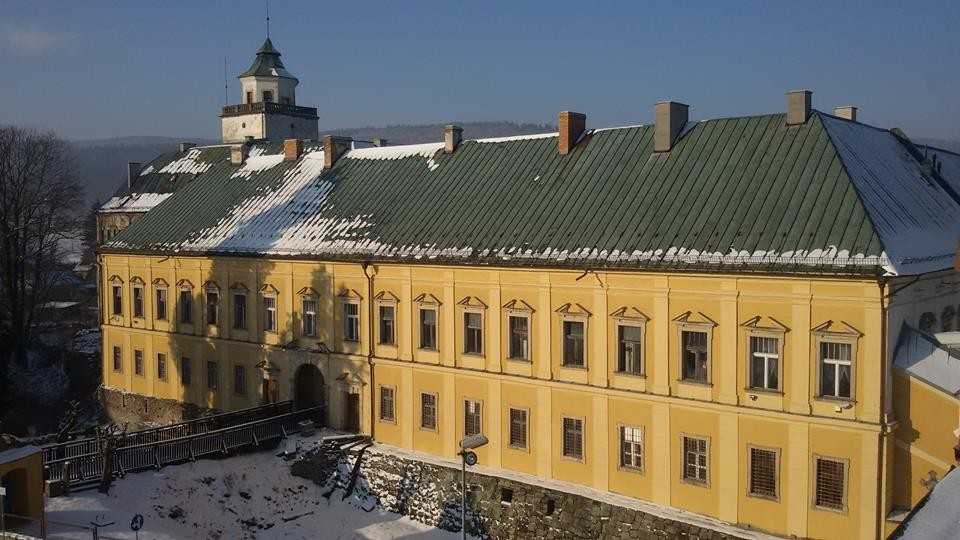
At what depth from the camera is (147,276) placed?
41.0 meters

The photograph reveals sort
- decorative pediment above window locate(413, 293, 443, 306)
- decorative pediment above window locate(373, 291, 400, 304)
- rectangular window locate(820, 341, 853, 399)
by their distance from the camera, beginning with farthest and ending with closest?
decorative pediment above window locate(373, 291, 400, 304) < decorative pediment above window locate(413, 293, 443, 306) < rectangular window locate(820, 341, 853, 399)

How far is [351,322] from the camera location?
32969 millimetres

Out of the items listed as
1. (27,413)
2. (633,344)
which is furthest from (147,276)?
(633,344)

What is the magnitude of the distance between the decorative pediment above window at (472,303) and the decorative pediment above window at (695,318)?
6928 mm

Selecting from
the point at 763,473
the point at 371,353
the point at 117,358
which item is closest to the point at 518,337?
the point at 371,353

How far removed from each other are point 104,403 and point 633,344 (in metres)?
29.9

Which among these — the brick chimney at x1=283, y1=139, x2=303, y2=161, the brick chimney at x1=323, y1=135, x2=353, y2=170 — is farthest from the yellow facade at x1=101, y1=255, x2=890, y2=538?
the brick chimney at x1=283, y1=139, x2=303, y2=161

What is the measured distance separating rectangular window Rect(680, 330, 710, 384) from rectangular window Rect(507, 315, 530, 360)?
5389 millimetres

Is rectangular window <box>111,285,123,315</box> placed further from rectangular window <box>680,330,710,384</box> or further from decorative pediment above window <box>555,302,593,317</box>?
rectangular window <box>680,330,710,384</box>

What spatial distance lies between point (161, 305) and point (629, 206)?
78.5 ft

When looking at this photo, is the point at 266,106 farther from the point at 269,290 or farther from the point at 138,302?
the point at 269,290

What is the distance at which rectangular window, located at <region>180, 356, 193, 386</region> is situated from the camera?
3934cm

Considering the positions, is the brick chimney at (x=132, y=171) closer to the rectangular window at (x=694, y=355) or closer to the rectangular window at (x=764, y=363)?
the rectangular window at (x=694, y=355)

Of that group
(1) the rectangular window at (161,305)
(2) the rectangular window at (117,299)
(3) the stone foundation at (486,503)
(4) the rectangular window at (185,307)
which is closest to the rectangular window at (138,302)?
(2) the rectangular window at (117,299)
